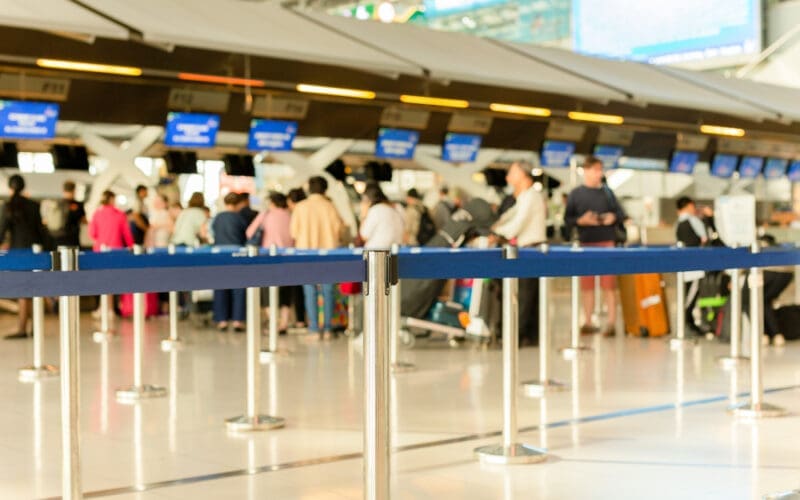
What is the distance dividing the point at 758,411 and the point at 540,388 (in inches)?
65.1

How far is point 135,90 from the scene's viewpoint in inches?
653

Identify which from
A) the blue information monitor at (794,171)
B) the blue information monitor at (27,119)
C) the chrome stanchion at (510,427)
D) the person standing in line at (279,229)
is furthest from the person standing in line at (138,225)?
the blue information monitor at (794,171)

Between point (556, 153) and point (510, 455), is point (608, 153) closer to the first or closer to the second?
point (556, 153)

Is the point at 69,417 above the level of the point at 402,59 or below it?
below

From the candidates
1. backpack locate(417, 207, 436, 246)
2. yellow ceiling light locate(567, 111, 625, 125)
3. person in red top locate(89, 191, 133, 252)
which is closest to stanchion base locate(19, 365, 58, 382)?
person in red top locate(89, 191, 133, 252)

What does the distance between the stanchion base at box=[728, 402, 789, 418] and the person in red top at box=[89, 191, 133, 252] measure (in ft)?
31.3

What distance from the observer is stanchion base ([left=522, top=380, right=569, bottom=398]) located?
29.4 feet

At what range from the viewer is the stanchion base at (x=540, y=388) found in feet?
29.4

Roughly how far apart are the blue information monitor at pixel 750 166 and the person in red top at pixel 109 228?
15829mm

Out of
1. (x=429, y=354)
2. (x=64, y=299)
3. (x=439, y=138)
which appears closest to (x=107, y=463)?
(x=64, y=299)

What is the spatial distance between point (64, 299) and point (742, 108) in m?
16.5

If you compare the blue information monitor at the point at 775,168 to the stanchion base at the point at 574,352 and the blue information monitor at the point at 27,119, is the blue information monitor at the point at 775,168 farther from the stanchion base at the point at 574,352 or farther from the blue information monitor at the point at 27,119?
the stanchion base at the point at 574,352

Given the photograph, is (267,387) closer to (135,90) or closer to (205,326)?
(205,326)

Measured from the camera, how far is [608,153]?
24062 mm
